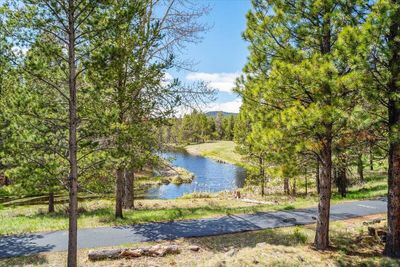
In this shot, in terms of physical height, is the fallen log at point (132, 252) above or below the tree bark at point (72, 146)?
below

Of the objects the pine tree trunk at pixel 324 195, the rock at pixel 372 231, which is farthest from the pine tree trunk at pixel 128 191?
the rock at pixel 372 231

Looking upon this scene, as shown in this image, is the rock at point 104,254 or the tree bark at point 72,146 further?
the rock at point 104,254

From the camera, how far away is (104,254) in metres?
9.29

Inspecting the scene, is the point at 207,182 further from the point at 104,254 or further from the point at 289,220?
the point at 104,254

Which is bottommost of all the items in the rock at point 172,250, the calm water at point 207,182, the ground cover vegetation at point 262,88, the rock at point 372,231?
the calm water at point 207,182

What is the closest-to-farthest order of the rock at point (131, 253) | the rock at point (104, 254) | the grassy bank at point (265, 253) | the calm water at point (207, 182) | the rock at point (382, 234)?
1. the grassy bank at point (265, 253)
2. the rock at point (104, 254)
3. the rock at point (131, 253)
4. the rock at point (382, 234)
5. the calm water at point (207, 182)

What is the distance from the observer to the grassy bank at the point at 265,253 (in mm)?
8172

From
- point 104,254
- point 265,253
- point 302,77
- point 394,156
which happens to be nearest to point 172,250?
point 104,254

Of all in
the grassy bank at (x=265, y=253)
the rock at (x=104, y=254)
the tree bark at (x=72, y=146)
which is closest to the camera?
the tree bark at (x=72, y=146)

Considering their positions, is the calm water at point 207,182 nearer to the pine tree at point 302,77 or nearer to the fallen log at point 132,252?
the fallen log at point 132,252

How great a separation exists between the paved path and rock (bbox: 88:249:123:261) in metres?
1.10

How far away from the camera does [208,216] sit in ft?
49.3

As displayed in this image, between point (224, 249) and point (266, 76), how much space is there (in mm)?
5327

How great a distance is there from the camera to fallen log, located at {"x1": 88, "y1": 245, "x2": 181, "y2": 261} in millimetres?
9250
